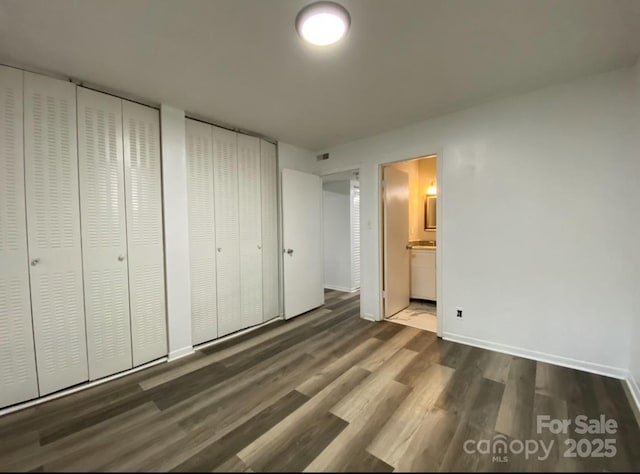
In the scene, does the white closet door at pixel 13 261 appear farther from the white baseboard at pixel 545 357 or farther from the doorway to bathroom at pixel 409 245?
the white baseboard at pixel 545 357

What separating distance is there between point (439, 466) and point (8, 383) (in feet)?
8.97

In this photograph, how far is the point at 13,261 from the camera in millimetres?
1725

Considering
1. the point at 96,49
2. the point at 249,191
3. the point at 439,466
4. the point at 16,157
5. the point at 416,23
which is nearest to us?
the point at 439,466

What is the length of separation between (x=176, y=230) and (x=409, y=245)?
9.99 feet

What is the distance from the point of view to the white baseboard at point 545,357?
196 cm

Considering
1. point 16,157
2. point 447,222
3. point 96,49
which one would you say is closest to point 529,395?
point 447,222

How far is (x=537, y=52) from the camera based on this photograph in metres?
1.71

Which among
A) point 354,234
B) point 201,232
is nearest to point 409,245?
point 354,234

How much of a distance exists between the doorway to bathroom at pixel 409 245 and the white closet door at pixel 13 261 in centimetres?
318

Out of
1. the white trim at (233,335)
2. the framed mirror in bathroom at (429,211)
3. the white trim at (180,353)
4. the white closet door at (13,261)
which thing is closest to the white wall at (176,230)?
the white trim at (180,353)

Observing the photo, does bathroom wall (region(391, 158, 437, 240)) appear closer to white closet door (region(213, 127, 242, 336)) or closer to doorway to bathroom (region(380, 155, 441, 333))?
doorway to bathroom (region(380, 155, 441, 333))

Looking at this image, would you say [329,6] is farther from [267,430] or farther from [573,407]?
[573,407]

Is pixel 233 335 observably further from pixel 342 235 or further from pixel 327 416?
pixel 342 235

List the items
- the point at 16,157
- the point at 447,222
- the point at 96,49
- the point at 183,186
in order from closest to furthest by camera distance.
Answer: the point at 96,49, the point at 16,157, the point at 183,186, the point at 447,222
